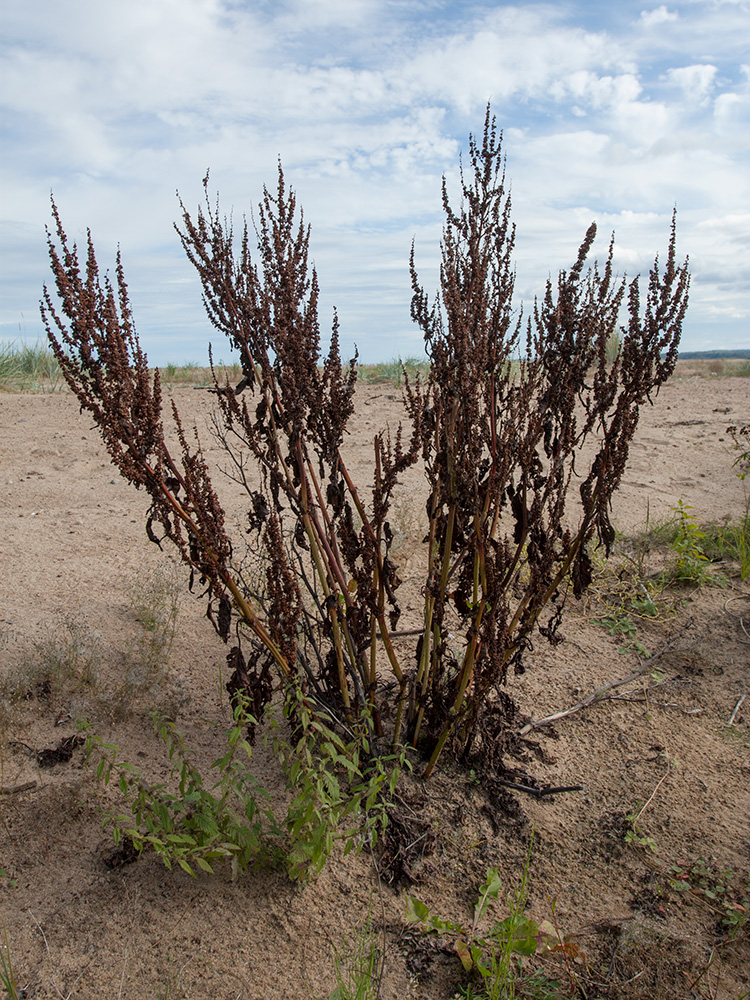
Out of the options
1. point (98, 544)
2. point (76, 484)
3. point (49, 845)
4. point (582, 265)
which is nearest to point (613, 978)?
point (49, 845)

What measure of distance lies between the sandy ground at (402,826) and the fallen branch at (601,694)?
0.04 metres

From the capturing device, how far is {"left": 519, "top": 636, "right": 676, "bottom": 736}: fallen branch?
3237 mm

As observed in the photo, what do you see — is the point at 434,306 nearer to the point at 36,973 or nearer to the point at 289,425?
the point at 289,425

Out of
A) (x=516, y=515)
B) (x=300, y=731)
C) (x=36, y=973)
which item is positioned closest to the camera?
(x=36, y=973)

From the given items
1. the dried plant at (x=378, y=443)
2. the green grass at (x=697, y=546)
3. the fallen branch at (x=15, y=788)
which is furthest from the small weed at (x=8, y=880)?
the green grass at (x=697, y=546)

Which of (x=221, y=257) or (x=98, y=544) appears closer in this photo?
(x=221, y=257)

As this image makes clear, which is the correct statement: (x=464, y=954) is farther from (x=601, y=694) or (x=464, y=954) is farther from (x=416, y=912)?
(x=601, y=694)

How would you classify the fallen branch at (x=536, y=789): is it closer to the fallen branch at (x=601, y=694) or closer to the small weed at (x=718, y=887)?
the fallen branch at (x=601, y=694)

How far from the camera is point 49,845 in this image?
2430mm

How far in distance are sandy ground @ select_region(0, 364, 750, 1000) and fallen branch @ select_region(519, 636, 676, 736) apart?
0.13 feet

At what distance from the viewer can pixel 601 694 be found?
11.5 feet

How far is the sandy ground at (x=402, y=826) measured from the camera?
2115mm

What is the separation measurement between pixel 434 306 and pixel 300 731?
5.47ft

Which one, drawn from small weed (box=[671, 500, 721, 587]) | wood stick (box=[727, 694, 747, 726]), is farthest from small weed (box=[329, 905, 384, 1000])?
small weed (box=[671, 500, 721, 587])
